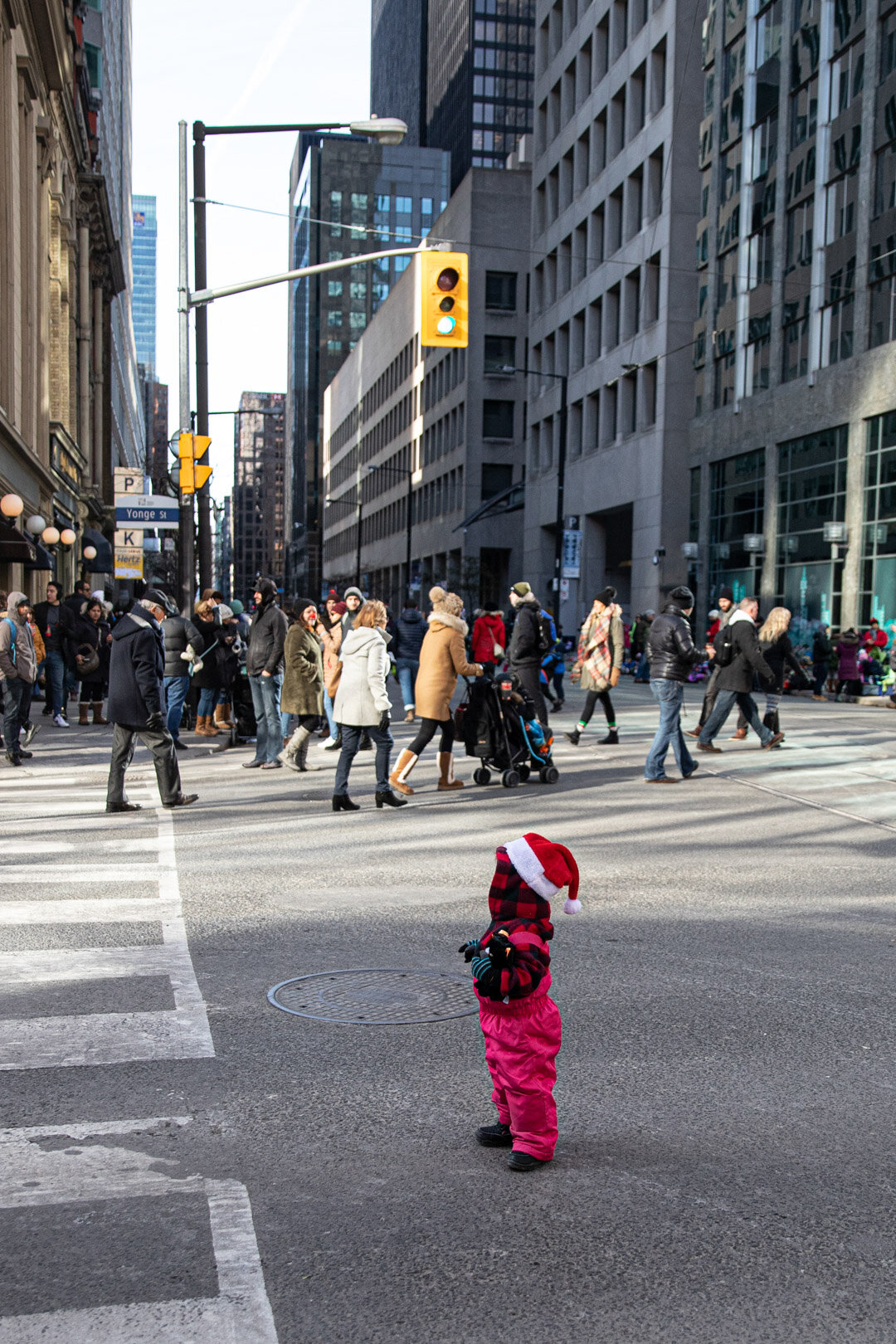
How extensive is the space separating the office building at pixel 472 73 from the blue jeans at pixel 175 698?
340 ft

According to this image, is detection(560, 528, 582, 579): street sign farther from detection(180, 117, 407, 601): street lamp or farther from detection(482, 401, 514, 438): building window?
detection(180, 117, 407, 601): street lamp

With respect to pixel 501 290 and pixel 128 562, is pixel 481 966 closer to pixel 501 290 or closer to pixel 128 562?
pixel 128 562

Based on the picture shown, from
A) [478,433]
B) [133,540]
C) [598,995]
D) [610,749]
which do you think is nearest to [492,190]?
[478,433]

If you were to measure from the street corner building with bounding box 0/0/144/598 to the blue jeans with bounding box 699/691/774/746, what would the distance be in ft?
42.1

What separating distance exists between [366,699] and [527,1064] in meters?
7.71

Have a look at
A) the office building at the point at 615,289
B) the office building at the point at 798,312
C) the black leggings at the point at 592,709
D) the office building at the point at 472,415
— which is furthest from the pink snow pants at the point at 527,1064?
the office building at the point at 472,415

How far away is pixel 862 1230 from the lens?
3.54 m

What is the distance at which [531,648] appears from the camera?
14.7 metres

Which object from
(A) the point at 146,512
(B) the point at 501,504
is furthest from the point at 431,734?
(B) the point at 501,504

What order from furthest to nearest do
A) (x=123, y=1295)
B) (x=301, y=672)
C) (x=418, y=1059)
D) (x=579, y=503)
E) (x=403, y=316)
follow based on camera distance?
(x=403, y=316)
(x=579, y=503)
(x=301, y=672)
(x=418, y=1059)
(x=123, y=1295)

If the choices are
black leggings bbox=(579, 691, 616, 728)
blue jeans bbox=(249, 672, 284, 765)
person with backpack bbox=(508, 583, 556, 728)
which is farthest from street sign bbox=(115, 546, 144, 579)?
person with backpack bbox=(508, 583, 556, 728)

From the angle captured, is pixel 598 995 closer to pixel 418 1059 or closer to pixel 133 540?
pixel 418 1059

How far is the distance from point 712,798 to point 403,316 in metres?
87.2

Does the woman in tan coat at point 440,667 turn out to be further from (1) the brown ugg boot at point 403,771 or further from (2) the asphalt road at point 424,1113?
(2) the asphalt road at point 424,1113
